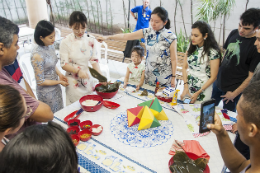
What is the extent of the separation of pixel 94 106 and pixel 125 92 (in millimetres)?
552

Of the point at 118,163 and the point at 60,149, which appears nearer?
the point at 60,149

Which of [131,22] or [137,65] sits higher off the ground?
[131,22]

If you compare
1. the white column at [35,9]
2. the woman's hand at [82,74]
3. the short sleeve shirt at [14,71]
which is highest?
the white column at [35,9]

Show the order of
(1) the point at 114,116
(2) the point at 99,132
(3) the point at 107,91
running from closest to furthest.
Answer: (2) the point at 99,132 → (1) the point at 114,116 → (3) the point at 107,91

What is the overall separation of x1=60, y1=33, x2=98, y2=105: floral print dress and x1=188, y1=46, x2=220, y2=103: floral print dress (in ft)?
3.93

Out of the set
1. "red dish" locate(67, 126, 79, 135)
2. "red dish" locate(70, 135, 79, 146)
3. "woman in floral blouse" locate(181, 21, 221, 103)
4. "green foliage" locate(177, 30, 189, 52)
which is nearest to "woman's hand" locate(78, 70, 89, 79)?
"red dish" locate(67, 126, 79, 135)

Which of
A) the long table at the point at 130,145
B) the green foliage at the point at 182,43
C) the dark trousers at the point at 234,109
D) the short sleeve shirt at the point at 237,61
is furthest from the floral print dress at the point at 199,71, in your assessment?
the green foliage at the point at 182,43

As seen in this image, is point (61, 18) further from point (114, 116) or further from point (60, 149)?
point (60, 149)

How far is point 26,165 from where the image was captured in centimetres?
74

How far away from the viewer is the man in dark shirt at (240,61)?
2059 mm

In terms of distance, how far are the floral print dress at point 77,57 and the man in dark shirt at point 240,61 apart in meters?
1.63

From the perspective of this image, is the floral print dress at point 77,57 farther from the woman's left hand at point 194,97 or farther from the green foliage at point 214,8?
the green foliage at point 214,8

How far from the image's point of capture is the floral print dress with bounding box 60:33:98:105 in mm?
2367

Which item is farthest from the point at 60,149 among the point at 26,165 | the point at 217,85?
the point at 217,85
